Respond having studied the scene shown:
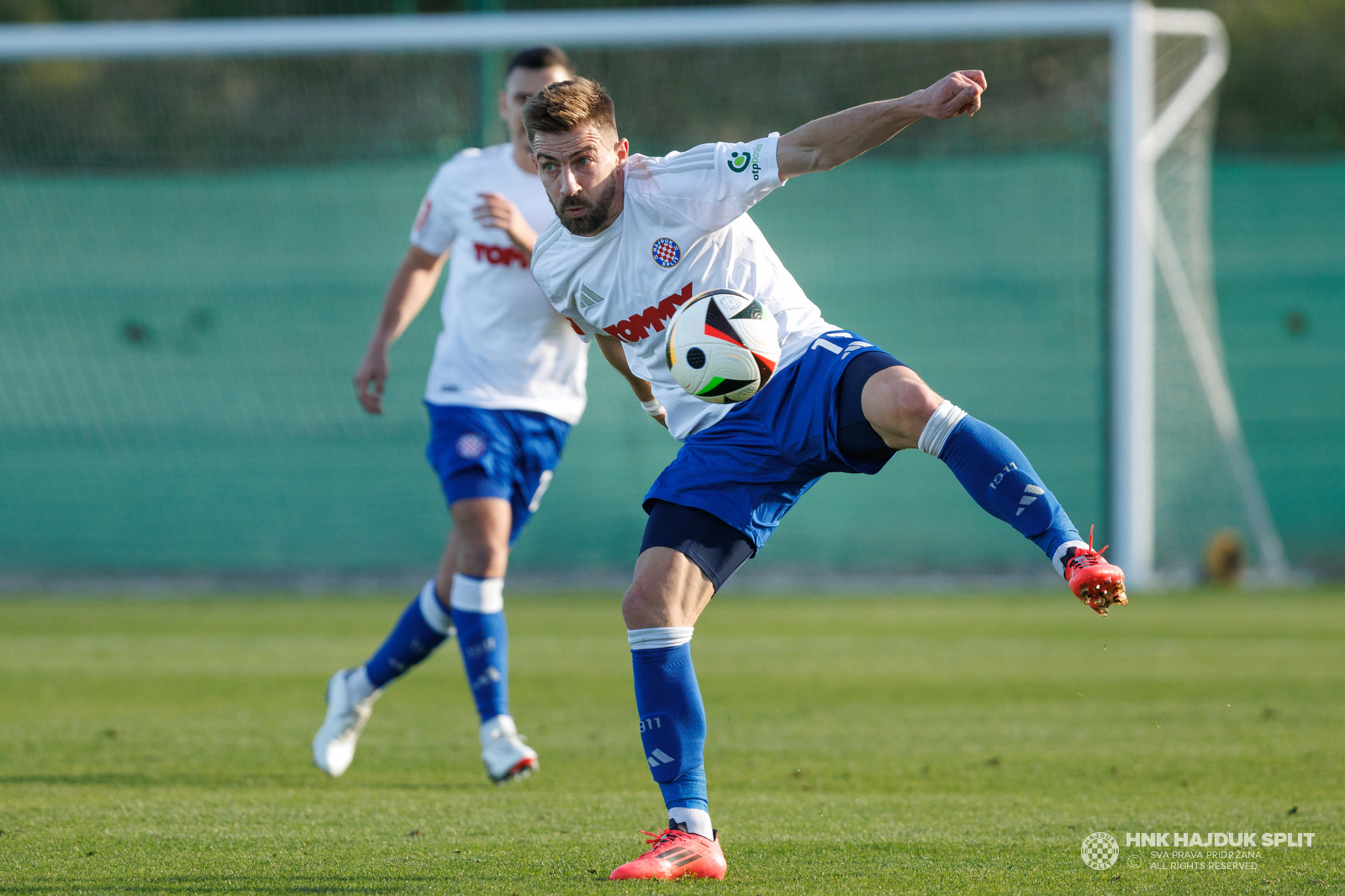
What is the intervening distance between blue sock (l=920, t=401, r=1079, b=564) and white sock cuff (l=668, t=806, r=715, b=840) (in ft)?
3.36

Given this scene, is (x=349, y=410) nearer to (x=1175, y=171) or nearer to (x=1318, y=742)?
(x=1175, y=171)

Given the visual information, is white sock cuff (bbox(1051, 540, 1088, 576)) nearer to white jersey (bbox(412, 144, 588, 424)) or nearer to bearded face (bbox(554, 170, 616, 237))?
bearded face (bbox(554, 170, 616, 237))

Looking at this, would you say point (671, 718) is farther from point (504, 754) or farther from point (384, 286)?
point (384, 286)

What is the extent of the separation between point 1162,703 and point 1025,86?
275 inches

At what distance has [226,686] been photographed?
267 inches

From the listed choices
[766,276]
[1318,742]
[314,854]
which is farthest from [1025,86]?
[314,854]

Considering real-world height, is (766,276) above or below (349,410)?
above

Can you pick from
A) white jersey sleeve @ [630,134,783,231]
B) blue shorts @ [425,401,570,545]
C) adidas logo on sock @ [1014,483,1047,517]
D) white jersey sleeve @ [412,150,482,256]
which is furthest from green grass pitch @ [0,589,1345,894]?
white jersey sleeve @ [412,150,482,256]

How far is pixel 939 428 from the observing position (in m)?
3.12

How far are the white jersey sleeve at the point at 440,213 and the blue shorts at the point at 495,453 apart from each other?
639 millimetres

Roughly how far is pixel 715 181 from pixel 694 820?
1.58 meters

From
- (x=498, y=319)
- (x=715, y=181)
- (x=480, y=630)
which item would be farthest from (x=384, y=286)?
(x=715, y=181)

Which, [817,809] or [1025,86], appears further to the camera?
[1025,86]

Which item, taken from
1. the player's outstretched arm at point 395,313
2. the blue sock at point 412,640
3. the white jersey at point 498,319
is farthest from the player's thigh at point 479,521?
the player's outstretched arm at point 395,313
